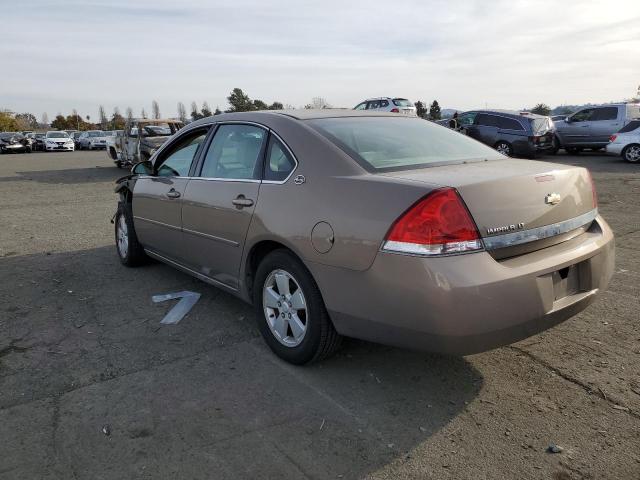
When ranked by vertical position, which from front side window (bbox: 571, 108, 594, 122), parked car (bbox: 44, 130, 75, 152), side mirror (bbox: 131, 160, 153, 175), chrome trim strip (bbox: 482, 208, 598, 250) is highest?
parked car (bbox: 44, 130, 75, 152)

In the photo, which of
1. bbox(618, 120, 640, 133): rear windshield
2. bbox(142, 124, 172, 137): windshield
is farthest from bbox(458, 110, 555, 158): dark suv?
bbox(142, 124, 172, 137): windshield

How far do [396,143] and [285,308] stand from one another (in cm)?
133

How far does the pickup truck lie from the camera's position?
632 inches

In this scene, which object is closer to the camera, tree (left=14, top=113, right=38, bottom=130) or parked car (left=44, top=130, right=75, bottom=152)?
parked car (left=44, top=130, right=75, bottom=152)

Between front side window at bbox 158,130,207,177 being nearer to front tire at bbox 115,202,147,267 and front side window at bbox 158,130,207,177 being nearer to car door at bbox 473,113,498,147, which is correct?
front tire at bbox 115,202,147,267

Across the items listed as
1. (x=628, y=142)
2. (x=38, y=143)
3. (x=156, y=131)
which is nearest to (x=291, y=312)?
(x=156, y=131)

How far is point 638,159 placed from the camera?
53.9ft

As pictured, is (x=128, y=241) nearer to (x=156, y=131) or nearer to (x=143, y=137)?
(x=143, y=137)

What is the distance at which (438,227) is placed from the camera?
8.40 ft

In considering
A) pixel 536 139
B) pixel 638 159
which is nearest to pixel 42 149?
pixel 536 139

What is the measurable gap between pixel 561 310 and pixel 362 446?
1297mm

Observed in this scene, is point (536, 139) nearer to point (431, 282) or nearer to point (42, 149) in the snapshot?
point (431, 282)

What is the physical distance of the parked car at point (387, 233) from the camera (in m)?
2.58

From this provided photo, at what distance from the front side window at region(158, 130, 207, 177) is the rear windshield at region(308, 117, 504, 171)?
1399mm
